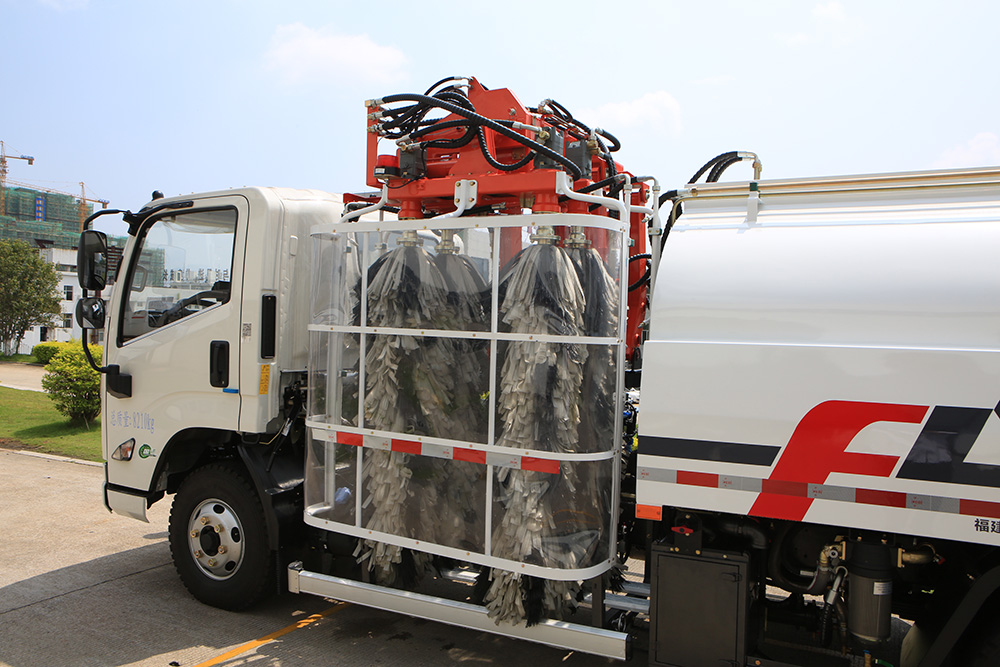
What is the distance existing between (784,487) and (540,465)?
1.05 metres

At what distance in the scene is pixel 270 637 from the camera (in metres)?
4.30

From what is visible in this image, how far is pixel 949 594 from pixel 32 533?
680 cm

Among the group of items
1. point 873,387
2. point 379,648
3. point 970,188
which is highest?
point 970,188

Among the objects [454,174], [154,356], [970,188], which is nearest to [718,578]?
[970,188]

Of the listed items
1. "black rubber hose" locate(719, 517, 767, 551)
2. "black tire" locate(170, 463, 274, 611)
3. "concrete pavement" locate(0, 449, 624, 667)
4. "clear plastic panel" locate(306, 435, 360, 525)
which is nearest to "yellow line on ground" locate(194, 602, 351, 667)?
"concrete pavement" locate(0, 449, 624, 667)

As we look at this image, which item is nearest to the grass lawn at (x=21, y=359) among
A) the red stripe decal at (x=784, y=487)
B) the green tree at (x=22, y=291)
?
the green tree at (x=22, y=291)

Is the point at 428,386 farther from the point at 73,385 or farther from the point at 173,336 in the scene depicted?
the point at 73,385

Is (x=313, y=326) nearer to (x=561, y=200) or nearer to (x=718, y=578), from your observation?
(x=561, y=200)

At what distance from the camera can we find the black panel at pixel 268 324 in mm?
4355

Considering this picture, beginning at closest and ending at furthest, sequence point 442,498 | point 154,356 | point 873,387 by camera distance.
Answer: point 873,387
point 442,498
point 154,356

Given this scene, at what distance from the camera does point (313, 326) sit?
4047 millimetres

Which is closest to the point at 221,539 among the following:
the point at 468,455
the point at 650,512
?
the point at 468,455

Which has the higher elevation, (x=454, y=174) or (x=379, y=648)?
(x=454, y=174)

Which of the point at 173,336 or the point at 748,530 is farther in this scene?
the point at 173,336
